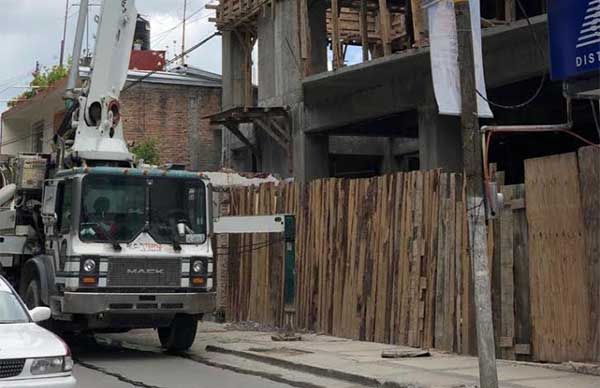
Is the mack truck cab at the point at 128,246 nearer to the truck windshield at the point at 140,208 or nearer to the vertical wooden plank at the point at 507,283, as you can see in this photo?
the truck windshield at the point at 140,208

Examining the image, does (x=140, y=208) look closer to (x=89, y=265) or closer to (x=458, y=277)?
(x=89, y=265)

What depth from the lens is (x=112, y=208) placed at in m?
12.5

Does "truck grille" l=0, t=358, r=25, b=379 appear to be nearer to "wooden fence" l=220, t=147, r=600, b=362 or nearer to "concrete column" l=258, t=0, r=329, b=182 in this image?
"wooden fence" l=220, t=147, r=600, b=362

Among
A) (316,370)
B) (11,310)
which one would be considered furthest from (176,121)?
(11,310)

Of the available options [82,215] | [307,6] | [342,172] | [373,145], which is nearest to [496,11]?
[307,6]

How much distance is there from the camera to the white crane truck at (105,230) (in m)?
12.2

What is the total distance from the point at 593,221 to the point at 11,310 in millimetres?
7022

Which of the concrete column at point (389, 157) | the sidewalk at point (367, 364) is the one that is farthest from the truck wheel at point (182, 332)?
the concrete column at point (389, 157)

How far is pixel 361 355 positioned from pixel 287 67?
43.4ft

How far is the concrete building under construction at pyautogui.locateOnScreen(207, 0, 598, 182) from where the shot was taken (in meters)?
18.1

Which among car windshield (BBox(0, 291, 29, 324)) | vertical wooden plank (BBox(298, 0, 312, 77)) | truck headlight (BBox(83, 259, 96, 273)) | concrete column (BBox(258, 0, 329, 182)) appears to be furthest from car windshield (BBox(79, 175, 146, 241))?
concrete column (BBox(258, 0, 329, 182))

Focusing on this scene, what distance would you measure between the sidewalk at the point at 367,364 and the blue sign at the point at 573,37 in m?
3.78

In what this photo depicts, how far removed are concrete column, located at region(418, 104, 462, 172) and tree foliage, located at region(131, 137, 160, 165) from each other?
1127 centimetres

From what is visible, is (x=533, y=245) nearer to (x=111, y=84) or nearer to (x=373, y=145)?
(x=111, y=84)
